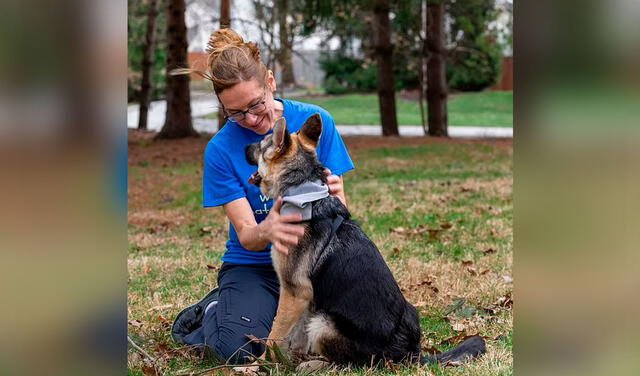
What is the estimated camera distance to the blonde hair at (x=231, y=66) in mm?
4461

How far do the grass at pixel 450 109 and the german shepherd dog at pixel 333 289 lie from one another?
98.6 ft

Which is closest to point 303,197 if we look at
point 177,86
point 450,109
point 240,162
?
point 240,162

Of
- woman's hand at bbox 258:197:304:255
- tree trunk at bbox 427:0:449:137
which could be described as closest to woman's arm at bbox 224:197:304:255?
woman's hand at bbox 258:197:304:255

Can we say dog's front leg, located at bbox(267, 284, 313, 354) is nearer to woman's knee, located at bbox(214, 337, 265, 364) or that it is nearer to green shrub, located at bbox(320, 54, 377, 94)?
woman's knee, located at bbox(214, 337, 265, 364)

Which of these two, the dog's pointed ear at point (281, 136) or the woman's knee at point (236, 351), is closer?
the dog's pointed ear at point (281, 136)

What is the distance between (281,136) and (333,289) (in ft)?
2.91

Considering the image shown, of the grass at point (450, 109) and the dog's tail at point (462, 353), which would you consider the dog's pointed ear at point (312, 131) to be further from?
the grass at point (450, 109)

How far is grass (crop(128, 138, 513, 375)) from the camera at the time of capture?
5066mm

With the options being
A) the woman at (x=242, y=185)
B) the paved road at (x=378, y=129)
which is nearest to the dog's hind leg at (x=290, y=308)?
the woman at (x=242, y=185)

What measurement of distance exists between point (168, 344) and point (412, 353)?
1688 mm

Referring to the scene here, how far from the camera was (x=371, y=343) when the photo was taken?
14.0 ft
